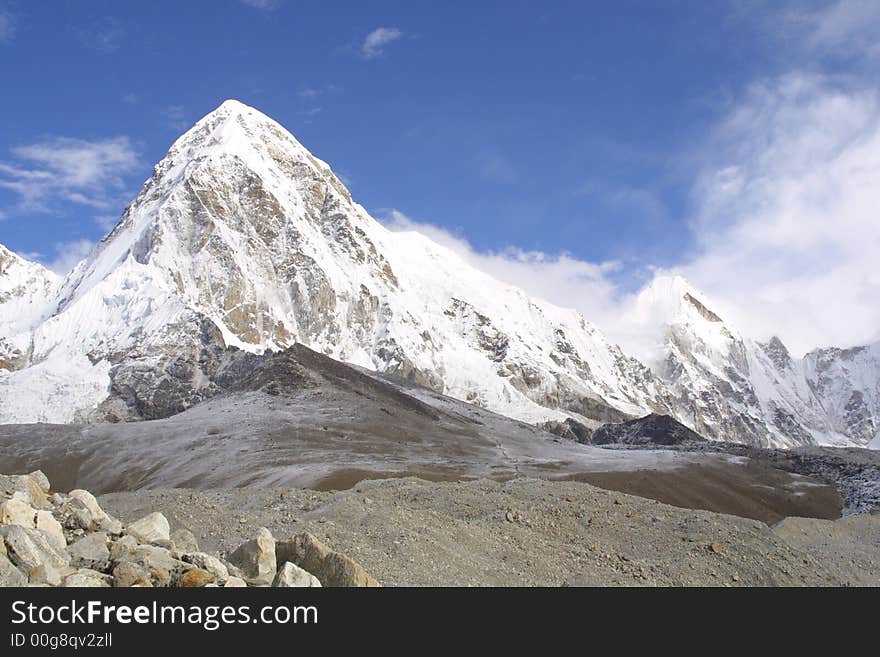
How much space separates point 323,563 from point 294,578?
1.42 metres

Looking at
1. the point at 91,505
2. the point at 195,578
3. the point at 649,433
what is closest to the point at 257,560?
the point at 195,578

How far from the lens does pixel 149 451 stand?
8994 cm

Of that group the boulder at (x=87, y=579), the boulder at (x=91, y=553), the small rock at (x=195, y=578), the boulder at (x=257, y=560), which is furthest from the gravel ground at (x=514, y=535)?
the boulder at (x=87, y=579)

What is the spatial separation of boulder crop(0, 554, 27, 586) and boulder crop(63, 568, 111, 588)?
0.64 m

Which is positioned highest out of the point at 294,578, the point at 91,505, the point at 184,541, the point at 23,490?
the point at 23,490

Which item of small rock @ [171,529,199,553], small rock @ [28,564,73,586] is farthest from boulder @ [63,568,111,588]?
small rock @ [171,529,199,553]

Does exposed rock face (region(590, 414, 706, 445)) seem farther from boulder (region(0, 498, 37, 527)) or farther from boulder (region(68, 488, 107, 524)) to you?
boulder (region(0, 498, 37, 527))

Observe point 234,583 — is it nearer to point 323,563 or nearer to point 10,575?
point 323,563

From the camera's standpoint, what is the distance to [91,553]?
A: 14.1 m

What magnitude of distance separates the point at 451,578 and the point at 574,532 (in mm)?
7355

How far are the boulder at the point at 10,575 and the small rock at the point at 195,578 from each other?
2420mm
